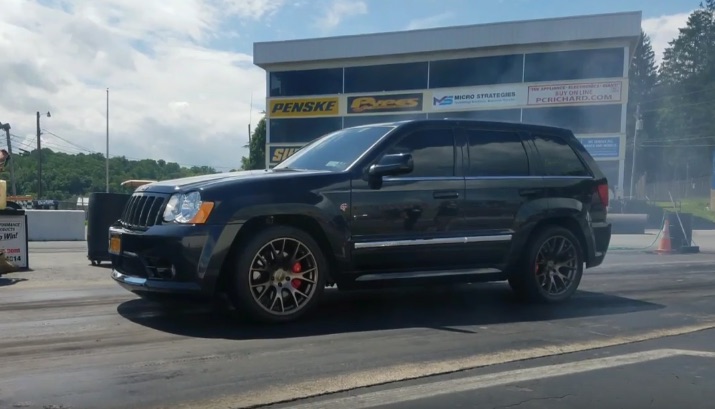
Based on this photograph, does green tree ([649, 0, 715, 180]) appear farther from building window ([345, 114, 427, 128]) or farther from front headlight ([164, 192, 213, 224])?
front headlight ([164, 192, 213, 224])

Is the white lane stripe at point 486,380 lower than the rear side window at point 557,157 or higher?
lower

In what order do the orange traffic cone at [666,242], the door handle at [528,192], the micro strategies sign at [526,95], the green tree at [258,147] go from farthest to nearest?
the green tree at [258,147] < the micro strategies sign at [526,95] < the orange traffic cone at [666,242] < the door handle at [528,192]

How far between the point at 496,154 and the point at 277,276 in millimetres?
2574

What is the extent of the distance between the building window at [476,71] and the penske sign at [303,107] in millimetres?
5532

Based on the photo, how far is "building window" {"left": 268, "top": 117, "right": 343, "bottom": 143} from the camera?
37.1 meters

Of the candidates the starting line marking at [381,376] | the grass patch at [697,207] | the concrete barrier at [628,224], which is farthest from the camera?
the grass patch at [697,207]

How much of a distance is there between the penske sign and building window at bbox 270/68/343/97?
0.39 meters

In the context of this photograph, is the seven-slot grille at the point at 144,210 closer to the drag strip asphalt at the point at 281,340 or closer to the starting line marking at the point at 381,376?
the drag strip asphalt at the point at 281,340

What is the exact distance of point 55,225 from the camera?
19797mm

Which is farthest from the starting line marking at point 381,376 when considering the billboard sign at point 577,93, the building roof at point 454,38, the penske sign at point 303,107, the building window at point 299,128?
the penske sign at point 303,107

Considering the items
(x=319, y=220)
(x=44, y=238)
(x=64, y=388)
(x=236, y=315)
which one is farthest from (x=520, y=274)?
(x=44, y=238)

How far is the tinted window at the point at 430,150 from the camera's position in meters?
6.29

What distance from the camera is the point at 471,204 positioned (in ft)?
21.0

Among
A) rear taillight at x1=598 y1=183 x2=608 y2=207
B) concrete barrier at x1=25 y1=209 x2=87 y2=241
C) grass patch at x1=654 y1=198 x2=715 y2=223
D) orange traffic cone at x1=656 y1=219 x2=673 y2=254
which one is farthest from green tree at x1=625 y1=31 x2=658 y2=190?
rear taillight at x1=598 y1=183 x2=608 y2=207
